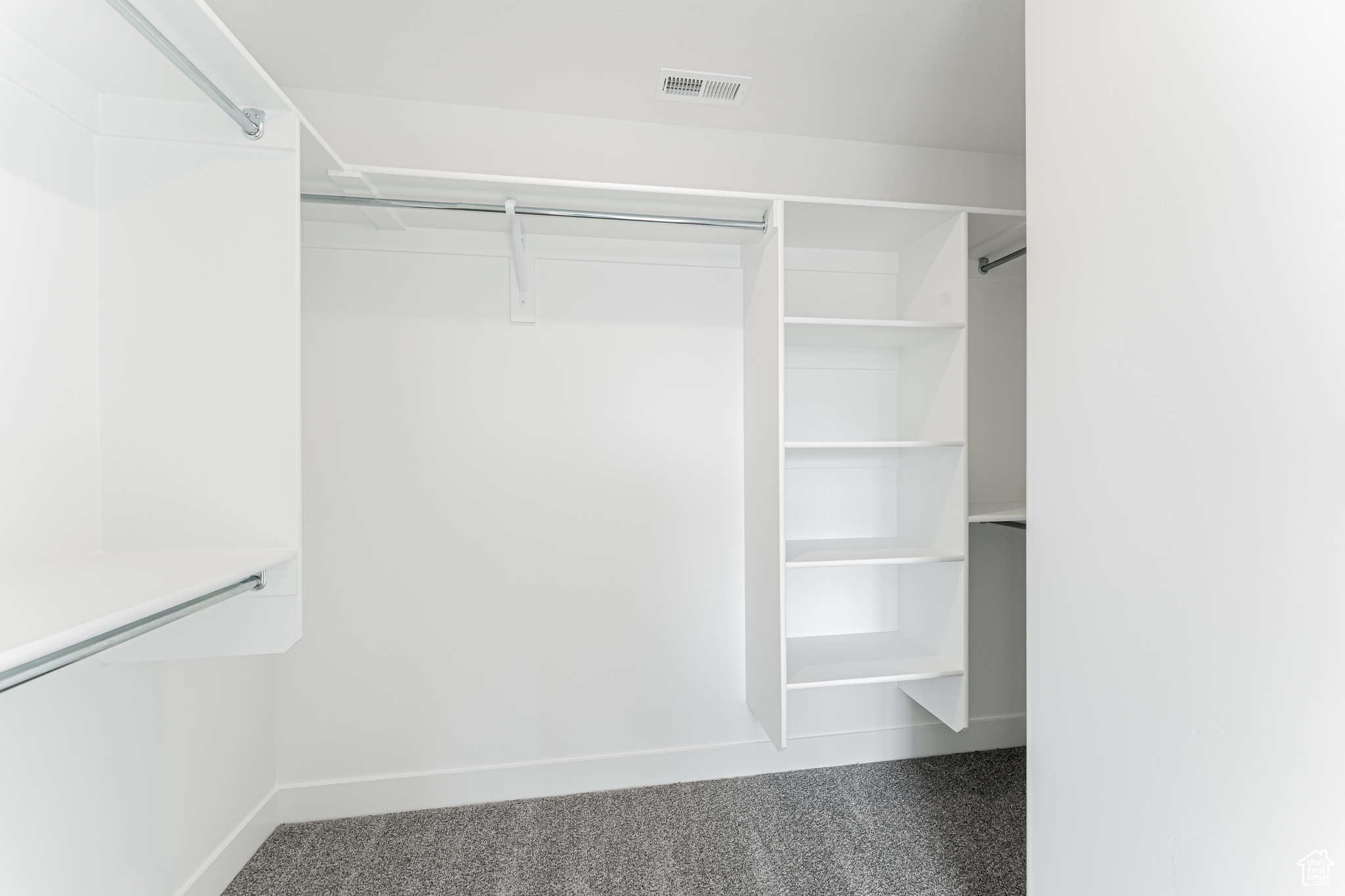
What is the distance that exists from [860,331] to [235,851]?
2404 millimetres

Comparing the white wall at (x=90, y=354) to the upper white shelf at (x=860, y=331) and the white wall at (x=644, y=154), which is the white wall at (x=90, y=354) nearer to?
the white wall at (x=644, y=154)

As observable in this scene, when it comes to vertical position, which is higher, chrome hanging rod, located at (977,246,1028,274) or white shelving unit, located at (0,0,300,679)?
chrome hanging rod, located at (977,246,1028,274)

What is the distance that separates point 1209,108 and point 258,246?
164 cm

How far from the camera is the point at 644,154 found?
205 centimetres

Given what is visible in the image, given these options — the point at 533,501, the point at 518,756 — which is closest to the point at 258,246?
the point at 533,501

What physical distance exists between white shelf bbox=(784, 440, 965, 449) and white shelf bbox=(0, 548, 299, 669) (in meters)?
1.30

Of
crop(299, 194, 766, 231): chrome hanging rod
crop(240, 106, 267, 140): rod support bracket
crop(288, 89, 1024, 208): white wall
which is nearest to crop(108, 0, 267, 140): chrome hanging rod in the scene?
crop(240, 106, 267, 140): rod support bracket

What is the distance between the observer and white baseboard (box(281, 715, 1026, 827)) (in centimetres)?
195

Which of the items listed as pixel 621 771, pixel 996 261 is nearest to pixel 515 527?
pixel 621 771

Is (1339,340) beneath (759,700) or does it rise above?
above

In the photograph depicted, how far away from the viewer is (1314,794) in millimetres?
755

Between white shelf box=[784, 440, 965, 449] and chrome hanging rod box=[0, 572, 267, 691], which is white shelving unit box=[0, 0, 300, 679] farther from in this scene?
white shelf box=[784, 440, 965, 449]

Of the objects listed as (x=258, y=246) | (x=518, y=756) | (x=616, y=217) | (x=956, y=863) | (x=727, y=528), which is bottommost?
(x=956, y=863)

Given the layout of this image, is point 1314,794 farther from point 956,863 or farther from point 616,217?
point 616,217
